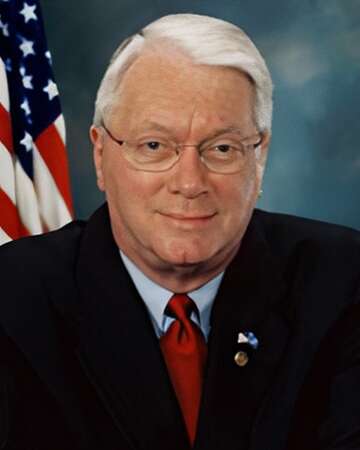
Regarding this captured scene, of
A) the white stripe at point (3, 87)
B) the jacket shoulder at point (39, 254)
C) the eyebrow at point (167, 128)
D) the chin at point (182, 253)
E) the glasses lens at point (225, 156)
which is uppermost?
the eyebrow at point (167, 128)

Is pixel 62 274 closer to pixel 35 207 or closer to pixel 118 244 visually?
pixel 118 244

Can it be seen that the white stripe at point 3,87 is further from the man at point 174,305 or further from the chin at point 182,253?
the chin at point 182,253

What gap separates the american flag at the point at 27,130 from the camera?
3717mm

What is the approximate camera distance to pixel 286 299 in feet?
9.37

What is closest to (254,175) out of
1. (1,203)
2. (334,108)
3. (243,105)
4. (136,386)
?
(243,105)

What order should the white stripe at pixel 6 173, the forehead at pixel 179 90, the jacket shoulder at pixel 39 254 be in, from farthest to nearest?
the white stripe at pixel 6 173 < the jacket shoulder at pixel 39 254 < the forehead at pixel 179 90

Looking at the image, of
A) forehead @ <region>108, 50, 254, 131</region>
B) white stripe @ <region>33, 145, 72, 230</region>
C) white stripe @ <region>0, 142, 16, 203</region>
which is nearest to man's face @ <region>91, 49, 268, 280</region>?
forehead @ <region>108, 50, 254, 131</region>

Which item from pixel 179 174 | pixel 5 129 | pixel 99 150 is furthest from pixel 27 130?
pixel 179 174

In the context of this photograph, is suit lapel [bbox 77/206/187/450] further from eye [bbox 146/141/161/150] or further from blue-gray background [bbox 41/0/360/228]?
blue-gray background [bbox 41/0/360/228]

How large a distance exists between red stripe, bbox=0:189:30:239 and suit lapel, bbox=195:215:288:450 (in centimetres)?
114

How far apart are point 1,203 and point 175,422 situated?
4.68ft

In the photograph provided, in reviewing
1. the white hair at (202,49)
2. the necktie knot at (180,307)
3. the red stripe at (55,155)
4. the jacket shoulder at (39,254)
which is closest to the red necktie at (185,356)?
the necktie knot at (180,307)

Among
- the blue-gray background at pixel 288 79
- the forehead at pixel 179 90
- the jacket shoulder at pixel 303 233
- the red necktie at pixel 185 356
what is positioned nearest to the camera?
the forehead at pixel 179 90

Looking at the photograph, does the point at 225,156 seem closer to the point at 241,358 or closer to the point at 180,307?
the point at 180,307
